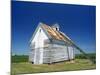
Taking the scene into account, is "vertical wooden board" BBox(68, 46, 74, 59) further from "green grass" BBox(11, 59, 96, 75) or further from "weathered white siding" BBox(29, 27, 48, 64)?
"weathered white siding" BBox(29, 27, 48, 64)

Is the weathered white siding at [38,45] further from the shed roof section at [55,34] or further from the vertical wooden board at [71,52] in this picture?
the vertical wooden board at [71,52]

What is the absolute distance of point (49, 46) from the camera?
7.68 feet

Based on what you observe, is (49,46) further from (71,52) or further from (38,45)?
(71,52)

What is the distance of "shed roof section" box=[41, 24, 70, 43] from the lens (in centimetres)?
234

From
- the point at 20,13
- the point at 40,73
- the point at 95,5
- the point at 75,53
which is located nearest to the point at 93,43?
the point at 75,53

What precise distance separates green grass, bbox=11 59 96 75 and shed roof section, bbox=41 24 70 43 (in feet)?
0.87

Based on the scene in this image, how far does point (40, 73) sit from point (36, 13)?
0.64 metres

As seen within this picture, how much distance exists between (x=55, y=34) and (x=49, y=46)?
152 mm

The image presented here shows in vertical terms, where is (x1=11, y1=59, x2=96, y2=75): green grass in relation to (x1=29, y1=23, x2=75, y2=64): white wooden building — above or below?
below

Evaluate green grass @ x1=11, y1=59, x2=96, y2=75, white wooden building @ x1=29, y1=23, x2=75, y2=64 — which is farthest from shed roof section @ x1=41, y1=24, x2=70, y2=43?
green grass @ x1=11, y1=59, x2=96, y2=75

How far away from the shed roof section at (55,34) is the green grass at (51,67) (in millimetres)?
266

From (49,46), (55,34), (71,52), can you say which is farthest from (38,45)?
(71,52)

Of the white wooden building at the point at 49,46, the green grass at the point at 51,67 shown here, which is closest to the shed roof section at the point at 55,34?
the white wooden building at the point at 49,46

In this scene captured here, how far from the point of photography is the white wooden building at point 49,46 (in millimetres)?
2301
